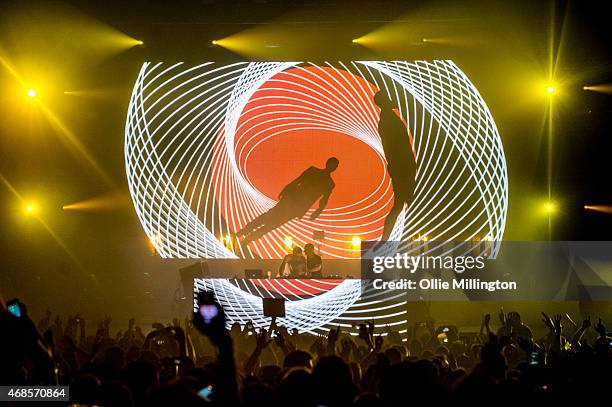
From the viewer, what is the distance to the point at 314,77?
40.5ft

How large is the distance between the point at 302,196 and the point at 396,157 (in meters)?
1.84

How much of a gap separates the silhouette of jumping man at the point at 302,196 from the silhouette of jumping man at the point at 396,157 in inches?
38.7

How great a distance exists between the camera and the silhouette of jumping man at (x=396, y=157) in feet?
39.3

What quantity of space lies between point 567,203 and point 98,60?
1065 cm

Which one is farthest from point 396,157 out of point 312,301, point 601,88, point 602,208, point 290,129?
point 602,208

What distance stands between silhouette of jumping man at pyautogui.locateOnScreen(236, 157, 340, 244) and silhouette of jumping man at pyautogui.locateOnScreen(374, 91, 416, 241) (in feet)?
3.22

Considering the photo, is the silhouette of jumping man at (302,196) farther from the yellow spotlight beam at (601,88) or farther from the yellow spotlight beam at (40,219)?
→ the yellow spotlight beam at (601,88)

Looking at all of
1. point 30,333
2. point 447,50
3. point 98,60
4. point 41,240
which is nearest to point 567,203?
point 447,50

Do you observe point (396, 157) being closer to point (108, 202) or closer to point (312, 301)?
point (312, 301)

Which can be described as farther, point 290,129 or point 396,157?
point 290,129

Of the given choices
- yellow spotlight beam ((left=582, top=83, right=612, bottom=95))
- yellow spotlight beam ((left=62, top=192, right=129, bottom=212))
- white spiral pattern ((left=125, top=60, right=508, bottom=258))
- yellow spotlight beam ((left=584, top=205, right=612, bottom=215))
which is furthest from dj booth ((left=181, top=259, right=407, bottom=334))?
yellow spotlight beam ((left=584, top=205, right=612, bottom=215))

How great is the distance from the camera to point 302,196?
12.1m

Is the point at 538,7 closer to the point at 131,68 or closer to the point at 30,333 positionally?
the point at 131,68

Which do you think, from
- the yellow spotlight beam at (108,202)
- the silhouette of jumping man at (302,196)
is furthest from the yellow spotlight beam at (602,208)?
the yellow spotlight beam at (108,202)
